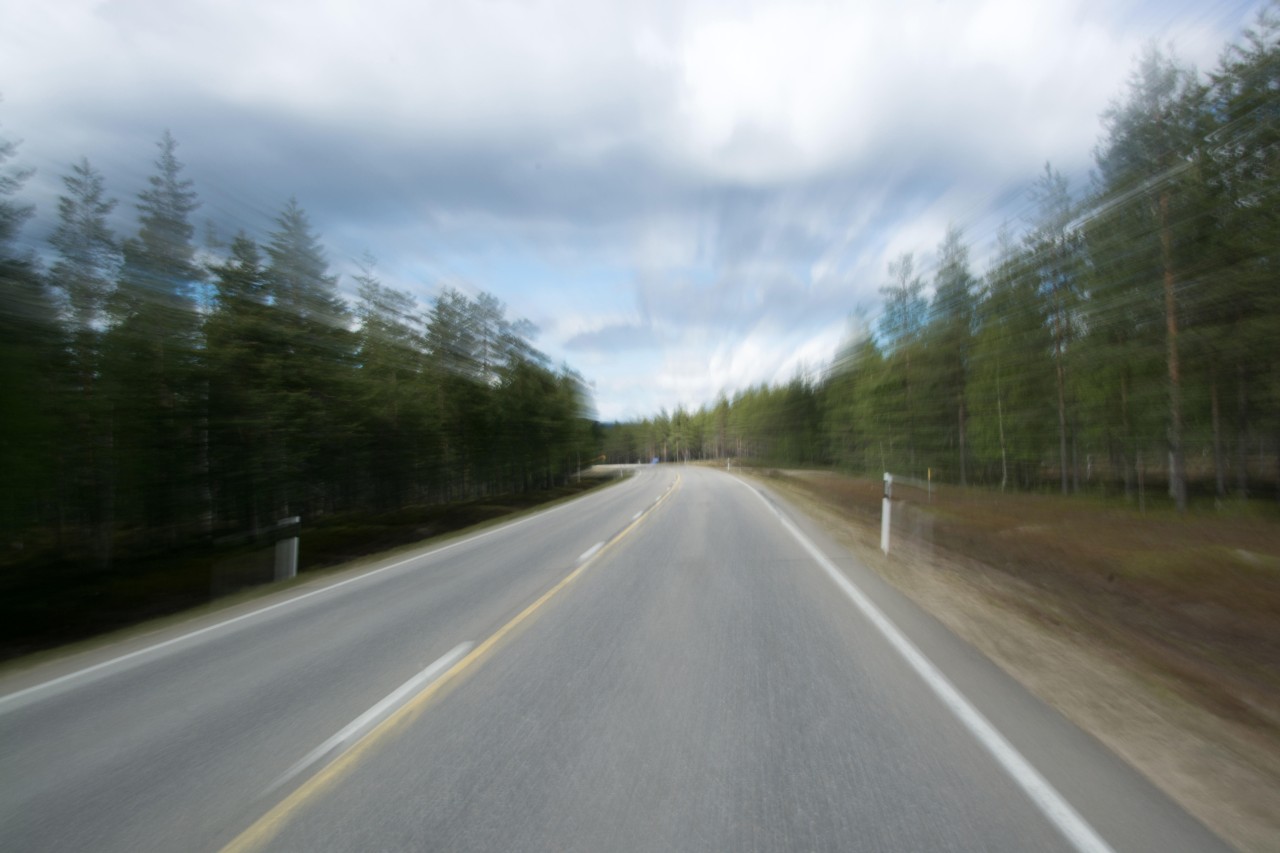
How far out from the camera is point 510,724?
415cm

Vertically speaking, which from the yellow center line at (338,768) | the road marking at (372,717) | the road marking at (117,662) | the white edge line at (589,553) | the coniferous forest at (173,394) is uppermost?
the coniferous forest at (173,394)

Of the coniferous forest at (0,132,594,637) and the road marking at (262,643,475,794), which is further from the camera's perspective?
the coniferous forest at (0,132,594,637)

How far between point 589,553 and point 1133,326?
66.9 ft

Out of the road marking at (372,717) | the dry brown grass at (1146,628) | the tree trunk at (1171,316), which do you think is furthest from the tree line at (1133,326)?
the road marking at (372,717)

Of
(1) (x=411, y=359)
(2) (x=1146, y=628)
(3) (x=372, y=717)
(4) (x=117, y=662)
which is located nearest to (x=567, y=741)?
(3) (x=372, y=717)

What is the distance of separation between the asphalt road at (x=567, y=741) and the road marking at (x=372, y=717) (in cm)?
3

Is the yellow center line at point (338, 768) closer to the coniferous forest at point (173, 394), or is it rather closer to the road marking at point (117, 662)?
the road marking at point (117, 662)

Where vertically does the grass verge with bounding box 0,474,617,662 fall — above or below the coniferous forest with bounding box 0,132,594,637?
below

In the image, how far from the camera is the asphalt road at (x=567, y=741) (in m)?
2.94

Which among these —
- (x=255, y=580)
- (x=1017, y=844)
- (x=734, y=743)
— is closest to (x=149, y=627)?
(x=255, y=580)

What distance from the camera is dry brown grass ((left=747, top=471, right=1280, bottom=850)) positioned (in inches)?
136

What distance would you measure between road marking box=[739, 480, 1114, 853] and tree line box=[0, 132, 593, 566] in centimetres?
1733

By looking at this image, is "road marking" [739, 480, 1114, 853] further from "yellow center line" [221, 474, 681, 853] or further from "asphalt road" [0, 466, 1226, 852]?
"yellow center line" [221, 474, 681, 853]

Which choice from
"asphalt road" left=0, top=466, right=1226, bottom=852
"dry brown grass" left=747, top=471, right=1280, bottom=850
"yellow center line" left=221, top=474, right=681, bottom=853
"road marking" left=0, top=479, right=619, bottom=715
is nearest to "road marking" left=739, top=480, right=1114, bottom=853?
"asphalt road" left=0, top=466, right=1226, bottom=852
